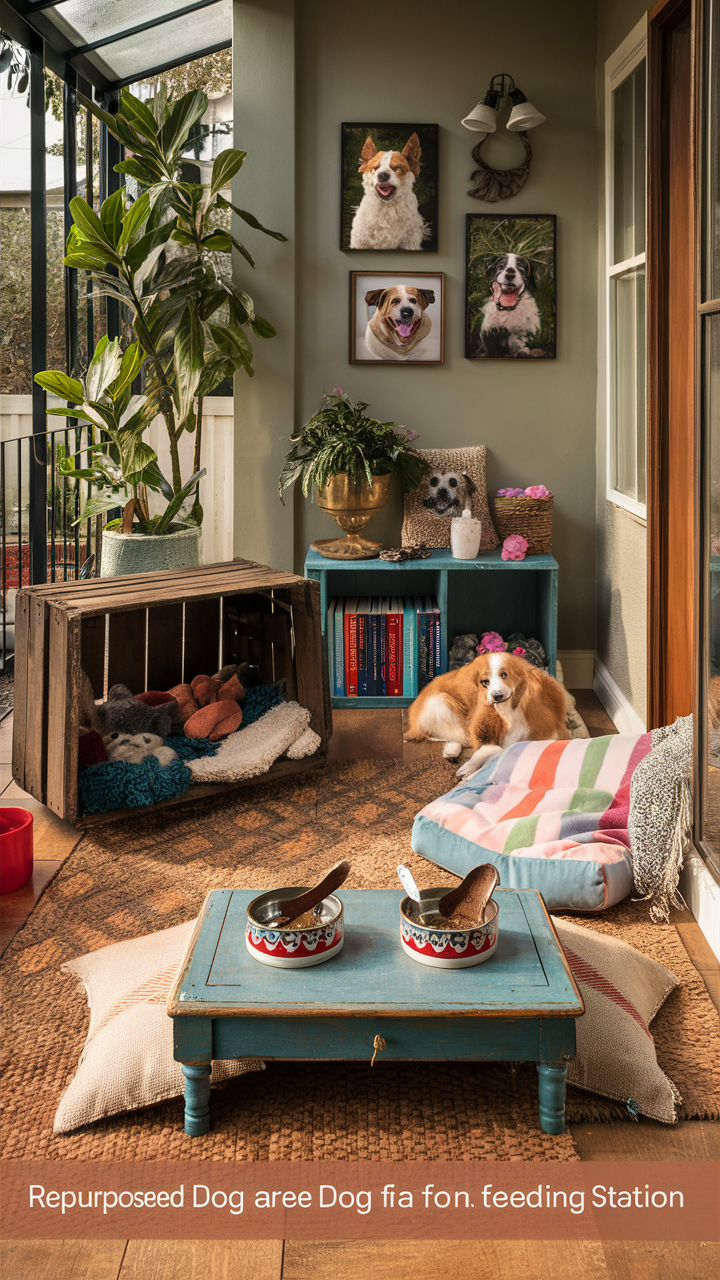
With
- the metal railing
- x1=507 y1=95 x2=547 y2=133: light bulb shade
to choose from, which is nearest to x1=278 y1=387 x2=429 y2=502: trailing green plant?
the metal railing

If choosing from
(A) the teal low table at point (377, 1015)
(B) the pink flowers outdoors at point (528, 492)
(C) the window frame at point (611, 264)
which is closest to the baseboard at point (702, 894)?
(A) the teal low table at point (377, 1015)

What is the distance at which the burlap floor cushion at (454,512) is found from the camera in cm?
399

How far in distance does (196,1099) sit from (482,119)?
347 cm

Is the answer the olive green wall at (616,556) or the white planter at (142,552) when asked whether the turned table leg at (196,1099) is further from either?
the white planter at (142,552)

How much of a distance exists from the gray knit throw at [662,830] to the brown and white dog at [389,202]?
2496 millimetres

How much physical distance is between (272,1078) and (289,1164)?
21 centimetres

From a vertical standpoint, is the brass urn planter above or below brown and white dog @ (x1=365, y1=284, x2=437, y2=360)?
below

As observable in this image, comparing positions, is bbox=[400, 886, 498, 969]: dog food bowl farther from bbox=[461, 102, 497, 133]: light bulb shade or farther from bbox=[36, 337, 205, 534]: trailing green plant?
bbox=[461, 102, 497, 133]: light bulb shade

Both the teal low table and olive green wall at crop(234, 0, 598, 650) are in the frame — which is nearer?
the teal low table

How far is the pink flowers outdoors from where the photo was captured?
153 inches

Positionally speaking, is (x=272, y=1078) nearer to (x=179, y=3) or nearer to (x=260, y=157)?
(x=260, y=157)

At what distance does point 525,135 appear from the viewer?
3.88 metres

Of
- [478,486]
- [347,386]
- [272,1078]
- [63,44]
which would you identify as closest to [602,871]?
[272,1078]

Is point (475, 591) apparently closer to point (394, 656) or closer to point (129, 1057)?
point (394, 656)
